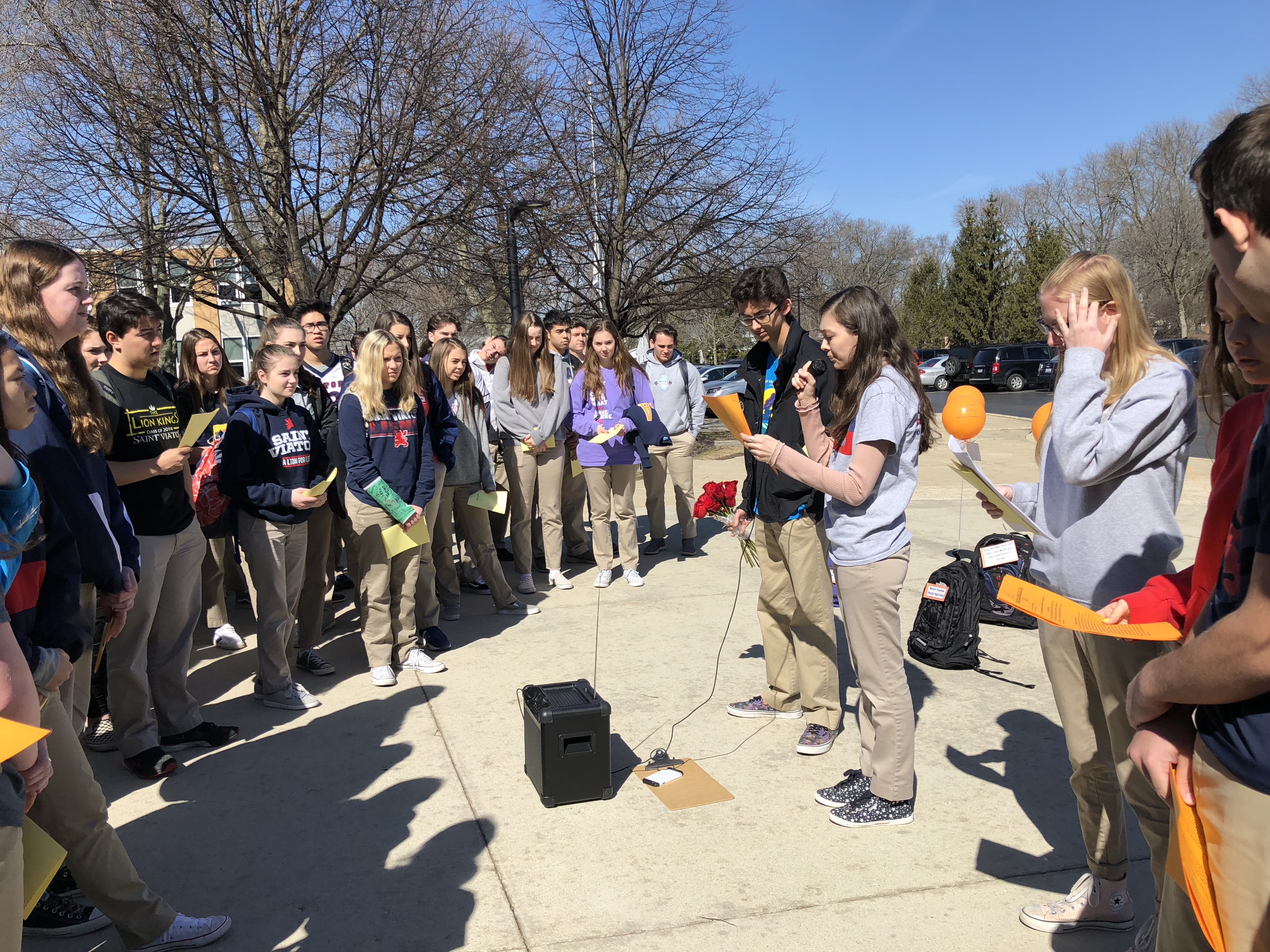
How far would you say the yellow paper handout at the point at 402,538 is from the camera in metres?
5.31

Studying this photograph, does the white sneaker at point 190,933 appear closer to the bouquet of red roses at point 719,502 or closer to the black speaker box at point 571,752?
the black speaker box at point 571,752

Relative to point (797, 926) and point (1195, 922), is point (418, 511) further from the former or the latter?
point (1195, 922)

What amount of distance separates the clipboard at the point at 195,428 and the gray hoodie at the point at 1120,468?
343 cm

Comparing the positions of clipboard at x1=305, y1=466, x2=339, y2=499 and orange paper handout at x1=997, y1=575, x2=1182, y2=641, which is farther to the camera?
clipboard at x1=305, y1=466, x2=339, y2=499

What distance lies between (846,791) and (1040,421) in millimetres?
1736

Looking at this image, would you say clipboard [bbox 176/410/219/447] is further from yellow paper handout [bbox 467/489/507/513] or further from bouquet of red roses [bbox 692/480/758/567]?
bouquet of red roses [bbox 692/480/758/567]

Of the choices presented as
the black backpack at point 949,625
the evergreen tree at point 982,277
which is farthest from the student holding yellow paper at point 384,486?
the evergreen tree at point 982,277

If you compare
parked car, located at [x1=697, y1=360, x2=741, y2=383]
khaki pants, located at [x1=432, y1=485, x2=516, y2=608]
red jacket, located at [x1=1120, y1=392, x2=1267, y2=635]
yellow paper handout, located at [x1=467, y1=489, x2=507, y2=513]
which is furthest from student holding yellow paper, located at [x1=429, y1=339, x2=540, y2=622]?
parked car, located at [x1=697, y1=360, x2=741, y2=383]

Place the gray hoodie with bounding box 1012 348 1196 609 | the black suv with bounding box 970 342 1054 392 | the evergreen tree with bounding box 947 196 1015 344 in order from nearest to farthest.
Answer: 1. the gray hoodie with bounding box 1012 348 1196 609
2. the black suv with bounding box 970 342 1054 392
3. the evergreen tree with bounding box 947 196 1015 344

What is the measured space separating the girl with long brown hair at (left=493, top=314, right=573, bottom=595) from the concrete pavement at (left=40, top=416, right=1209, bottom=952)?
1.84 meters

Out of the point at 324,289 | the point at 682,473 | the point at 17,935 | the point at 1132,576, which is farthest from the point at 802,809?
the point at 324,289

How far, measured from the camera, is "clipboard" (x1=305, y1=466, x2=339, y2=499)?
4738mm

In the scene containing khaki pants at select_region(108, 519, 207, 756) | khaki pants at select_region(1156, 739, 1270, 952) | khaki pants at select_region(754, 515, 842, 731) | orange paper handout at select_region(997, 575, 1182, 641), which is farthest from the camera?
khaki pants at select_region(754, 515, 842, 731)

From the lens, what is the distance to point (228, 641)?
6.04 meters
